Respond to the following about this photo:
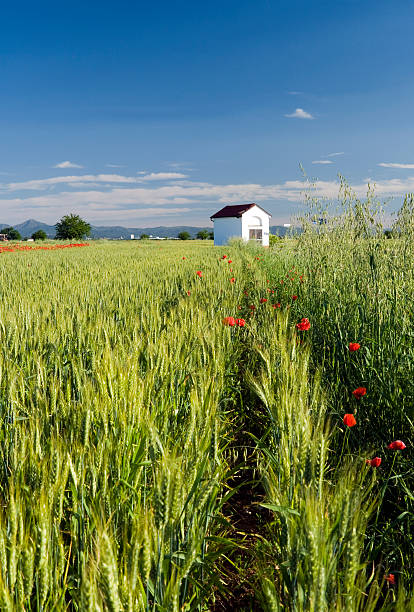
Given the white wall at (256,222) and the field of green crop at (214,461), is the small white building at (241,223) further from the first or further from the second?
the field of green crop at (214,461)

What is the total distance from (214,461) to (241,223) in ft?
135

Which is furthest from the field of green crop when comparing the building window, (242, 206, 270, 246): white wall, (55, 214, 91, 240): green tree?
(55, 214, 91, 240): green tree

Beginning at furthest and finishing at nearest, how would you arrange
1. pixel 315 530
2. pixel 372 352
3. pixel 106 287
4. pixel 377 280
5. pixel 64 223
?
pixel 64 223 → pixel 106 287 → pixel 377 280 → pixel 372 352 → pixel 315 530

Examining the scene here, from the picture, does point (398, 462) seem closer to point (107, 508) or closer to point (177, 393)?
point (177, 393)

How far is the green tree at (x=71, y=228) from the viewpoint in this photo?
2354 inches

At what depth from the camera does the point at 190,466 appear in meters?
1.04

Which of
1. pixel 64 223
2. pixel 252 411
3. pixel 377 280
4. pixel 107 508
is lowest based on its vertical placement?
pixel 252 411

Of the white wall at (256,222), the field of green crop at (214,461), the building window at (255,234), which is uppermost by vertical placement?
the white wall at (256,222)

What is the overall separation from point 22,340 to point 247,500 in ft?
5.53

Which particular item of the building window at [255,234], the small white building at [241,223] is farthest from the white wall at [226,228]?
the building window at [255,234]

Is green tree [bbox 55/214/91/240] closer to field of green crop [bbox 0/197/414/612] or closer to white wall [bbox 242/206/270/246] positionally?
white wall [bbox 242/206/270/246]

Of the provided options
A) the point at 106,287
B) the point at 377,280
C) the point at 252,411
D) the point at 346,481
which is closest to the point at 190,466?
the point at 346,481

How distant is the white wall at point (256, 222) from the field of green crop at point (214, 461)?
126 ft

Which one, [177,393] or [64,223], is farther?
[64,223]
